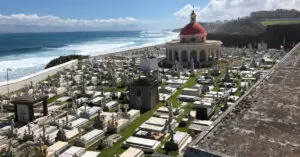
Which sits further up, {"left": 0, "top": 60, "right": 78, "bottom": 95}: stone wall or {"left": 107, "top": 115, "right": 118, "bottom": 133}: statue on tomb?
{"left": 0, "top": 60, "right": 78, "bottom": 95}: stone wall

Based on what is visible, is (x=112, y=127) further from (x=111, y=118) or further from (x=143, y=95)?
(x=143, y=95)

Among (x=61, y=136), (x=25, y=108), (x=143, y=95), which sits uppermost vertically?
(x=143, y=95)

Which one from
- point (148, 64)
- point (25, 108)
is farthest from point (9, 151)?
point (148, 64)

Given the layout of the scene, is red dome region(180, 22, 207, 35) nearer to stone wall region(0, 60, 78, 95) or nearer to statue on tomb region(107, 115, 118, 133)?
stone wall region(0, 60, 78, 95)

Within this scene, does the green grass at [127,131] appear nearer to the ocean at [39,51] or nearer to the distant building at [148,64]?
the distant building at [148,64]

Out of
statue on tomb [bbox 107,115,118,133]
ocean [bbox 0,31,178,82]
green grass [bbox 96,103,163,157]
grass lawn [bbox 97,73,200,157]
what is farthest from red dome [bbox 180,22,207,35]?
statue on tomb [bbox 107,115,118,133]

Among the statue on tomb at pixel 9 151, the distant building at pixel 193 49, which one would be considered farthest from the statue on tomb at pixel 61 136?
the distant building at pixel 193 49
